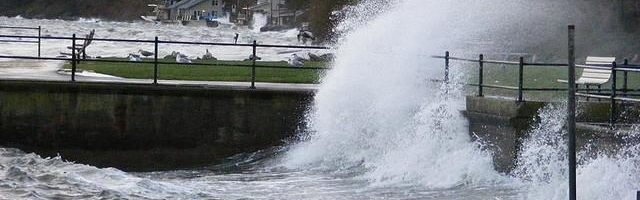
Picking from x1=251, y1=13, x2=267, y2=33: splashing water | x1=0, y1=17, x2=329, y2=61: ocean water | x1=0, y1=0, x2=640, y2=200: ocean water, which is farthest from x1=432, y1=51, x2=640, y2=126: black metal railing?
x1=251, y1=13, x2=267, y2=33: splashing water

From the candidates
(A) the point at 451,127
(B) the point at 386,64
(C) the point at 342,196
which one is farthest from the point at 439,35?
(C) the point at 342,196

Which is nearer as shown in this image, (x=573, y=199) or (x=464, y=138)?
(x=573, y=199)

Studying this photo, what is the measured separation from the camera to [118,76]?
77.4 ft

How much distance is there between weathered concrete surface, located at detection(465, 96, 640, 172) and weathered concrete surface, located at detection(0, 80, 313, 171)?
394 cm

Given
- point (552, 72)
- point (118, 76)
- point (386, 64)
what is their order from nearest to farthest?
point (386, 64) < point (118, 76) < point (552, 72)

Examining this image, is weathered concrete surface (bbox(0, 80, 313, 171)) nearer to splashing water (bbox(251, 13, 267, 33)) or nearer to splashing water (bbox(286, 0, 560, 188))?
splashing water (bbox(286, 0, 560, 188))

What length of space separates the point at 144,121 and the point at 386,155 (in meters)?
4.12

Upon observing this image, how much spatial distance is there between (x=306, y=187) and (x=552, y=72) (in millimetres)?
13756

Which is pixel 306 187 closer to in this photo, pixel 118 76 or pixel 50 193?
pixel 50 193

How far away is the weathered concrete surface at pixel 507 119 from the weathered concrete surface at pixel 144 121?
3935 mm

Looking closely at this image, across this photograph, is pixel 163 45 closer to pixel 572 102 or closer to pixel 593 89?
pixel 593 89

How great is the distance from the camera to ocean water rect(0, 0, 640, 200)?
47.0ft

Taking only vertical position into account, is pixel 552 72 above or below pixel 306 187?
above

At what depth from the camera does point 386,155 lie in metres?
18.0
